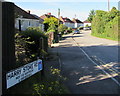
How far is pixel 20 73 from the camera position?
14.6 ft

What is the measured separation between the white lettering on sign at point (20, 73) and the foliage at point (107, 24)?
27.5 m

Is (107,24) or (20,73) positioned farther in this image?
(107,24)

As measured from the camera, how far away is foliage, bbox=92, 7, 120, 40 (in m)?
31.1

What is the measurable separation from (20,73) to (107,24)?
32384 mm

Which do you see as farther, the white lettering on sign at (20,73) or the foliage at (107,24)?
the foliage at (107,24)

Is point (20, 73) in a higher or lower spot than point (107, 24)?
lower

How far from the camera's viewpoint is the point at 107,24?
34.5 m

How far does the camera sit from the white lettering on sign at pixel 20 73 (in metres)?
4.11

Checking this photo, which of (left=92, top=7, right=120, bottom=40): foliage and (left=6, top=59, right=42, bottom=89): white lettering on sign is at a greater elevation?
(left=92, top=7, right=120, bottom=40): foliage

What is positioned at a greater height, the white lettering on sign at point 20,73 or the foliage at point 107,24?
the foliage at point 107,24

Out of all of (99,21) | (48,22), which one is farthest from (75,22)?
(99,21)

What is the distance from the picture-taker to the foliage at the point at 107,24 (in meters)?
31.1

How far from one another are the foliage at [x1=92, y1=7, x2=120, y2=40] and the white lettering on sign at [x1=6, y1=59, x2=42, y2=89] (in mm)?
27517

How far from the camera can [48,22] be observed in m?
47.9
